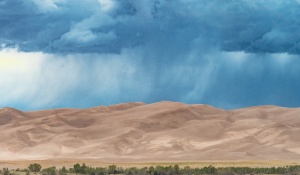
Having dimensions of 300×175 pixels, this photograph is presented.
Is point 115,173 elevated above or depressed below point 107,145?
below

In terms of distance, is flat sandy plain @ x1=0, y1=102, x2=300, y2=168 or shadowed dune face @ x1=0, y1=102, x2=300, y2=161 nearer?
flat sandy plain @ x1=0, y1=102, x2=300, y2=168

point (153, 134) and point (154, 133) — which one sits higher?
point (154, 133)

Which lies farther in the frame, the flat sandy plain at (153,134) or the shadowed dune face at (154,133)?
the shadowed dune face at (154,133)

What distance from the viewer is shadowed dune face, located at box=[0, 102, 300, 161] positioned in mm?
138875

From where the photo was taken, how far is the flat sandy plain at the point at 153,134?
136250 millimetres

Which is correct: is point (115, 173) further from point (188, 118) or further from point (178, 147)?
point (188, 118)

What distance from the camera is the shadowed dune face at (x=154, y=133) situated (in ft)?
456

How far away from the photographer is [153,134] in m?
160

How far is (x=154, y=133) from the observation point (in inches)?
6368

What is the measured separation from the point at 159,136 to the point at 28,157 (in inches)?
1325

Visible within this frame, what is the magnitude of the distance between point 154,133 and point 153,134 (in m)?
1.28

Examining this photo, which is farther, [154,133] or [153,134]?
[154,133]

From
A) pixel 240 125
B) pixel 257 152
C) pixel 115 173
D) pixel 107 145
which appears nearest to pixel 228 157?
pixel 257 152

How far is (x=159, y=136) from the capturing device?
158 meters
